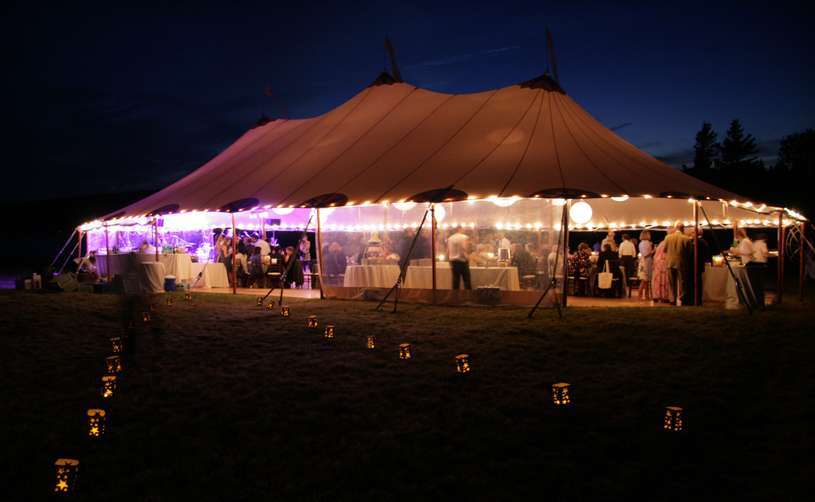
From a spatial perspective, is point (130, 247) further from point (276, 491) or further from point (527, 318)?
point (276, 491)

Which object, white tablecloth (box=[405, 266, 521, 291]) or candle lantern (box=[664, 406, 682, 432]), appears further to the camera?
white tablecloth (box=[405, 266, 521, 291])

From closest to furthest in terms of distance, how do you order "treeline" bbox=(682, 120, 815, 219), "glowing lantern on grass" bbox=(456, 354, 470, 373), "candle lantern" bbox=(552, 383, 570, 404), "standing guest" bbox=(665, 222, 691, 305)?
"candle lantern" bbox=(552, 383, 570, 404) → "glowing lantern on grass" bbox=(456, 354, 470, 373) → "standing guest" bbox=(665, 222, 691, 305) → "treeline" bbox=(682, 120, 815, 219)

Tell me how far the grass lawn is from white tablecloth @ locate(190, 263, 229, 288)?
5405 millimetres

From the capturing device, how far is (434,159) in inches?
317

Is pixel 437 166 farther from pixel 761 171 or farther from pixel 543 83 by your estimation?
pixel 761 171

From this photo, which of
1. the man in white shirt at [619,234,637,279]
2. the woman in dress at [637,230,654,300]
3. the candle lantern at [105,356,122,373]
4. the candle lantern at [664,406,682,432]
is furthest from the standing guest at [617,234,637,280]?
the candle lantern at [105,356,122,373]

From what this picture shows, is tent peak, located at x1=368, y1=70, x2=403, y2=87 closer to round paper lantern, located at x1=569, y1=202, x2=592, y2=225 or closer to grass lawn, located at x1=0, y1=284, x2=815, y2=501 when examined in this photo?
round paper lantern, located at x1=569, y1=202, x2=592, y2=225

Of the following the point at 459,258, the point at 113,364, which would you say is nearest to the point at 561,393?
the point at 113,364

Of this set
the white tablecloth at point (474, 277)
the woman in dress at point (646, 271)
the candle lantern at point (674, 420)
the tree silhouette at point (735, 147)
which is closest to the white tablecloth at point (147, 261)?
the white tablecloth at point (474, 277)

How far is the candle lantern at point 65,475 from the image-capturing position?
1952mm

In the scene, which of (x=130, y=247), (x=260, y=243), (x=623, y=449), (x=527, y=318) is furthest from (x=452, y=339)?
(x=130, y=247)

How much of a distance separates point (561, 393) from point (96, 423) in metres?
2.40

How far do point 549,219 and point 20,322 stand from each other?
6.82m

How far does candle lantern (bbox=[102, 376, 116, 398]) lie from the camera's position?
123 inches
